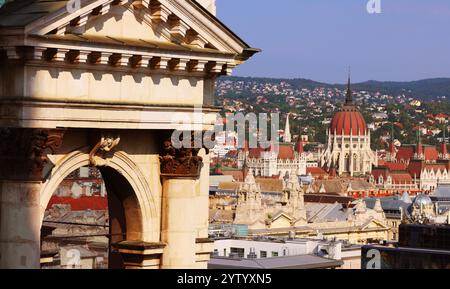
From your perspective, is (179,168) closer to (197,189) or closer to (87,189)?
(197,189)

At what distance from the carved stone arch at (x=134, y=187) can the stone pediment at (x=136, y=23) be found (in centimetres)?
136

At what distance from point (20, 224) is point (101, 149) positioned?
1.40 m

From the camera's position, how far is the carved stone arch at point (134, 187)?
60.0 ft

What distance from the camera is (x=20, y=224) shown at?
693 inches

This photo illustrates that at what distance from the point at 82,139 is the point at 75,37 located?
4.29ft

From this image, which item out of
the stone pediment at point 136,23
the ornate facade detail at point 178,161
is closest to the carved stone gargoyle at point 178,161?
the ornate facade detail at point 178,161

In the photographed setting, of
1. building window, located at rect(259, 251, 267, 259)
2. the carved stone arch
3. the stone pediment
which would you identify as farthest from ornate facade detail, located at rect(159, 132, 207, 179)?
building window, located at rect(259, 251, 267, 259)

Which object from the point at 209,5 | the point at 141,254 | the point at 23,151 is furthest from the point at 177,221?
the point at 209,5

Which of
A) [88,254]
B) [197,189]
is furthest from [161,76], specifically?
[88,254]

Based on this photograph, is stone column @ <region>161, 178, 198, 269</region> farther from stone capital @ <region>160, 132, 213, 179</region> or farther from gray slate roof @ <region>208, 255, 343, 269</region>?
gray slate roof @ <region>208, 255, 343, 269</region>

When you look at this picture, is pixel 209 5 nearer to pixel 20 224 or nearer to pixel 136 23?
pixel 136 23

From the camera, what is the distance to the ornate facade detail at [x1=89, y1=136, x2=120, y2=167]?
60.3 feet

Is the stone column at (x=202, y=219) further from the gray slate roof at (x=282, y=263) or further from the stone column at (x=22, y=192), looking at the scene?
the gray slate roof at (x=282, y=263)

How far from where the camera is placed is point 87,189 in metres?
113
